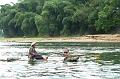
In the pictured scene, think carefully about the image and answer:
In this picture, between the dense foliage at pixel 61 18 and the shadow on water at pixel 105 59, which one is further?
the dense foliage at pixel 61 18

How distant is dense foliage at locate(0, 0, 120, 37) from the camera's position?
294ft

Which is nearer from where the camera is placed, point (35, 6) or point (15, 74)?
point (15, 74)

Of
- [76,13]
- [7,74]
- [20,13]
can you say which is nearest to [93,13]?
[76,13]

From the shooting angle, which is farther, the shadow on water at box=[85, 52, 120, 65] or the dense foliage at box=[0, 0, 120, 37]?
the dense foliage at box=[0, 0, 120, 37]

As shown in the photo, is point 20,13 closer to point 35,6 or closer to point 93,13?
point 35,6

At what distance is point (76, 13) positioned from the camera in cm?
9988

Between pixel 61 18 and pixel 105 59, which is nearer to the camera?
pixel 105 59

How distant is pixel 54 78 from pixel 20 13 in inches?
4055

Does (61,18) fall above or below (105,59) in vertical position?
above

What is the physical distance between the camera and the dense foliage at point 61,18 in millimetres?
89625

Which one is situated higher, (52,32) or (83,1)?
(83,1)

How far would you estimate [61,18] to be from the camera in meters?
107

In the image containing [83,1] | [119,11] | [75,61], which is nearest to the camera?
[75,61]

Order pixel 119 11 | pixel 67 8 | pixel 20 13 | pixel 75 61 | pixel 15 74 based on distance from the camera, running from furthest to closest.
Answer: pixel 20 13
pixel 67 8
pixel 119 11
pixel 75 61
pixel 15 74
